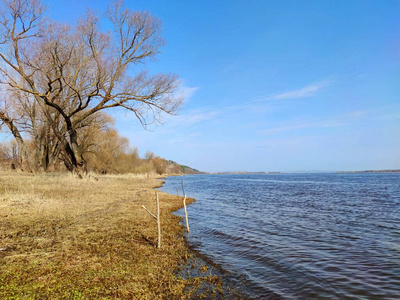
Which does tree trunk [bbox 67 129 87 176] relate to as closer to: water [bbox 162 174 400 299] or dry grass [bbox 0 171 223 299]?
dry grass [bbox 0 171 223 299]

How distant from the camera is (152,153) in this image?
97500 millimetres

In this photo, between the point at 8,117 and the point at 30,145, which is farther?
the point at 30,145

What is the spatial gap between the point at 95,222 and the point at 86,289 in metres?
4.74

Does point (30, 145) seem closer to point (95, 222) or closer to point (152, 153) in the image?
point (95, 222)

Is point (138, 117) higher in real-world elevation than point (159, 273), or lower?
higher

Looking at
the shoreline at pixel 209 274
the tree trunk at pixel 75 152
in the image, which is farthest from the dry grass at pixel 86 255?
the tree trunk at pixel 75 152

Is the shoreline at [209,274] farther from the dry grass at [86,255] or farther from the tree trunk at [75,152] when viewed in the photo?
the tree trunk at [75,152]

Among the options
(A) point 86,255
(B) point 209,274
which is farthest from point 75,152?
(B) point 209,274

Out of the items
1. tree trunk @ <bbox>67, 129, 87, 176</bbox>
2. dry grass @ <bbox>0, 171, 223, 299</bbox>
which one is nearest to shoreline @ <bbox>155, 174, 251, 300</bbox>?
dry grass @ <bbox>0, 171, 223, 299</bbox>

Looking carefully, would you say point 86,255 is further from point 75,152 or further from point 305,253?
point 75,152

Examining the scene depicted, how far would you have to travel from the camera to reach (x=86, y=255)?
218 inches

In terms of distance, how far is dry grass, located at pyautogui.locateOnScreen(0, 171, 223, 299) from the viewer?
4.20 meters

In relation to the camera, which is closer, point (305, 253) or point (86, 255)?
point (86, 255)

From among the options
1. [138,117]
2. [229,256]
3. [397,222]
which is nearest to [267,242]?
[229,256]
